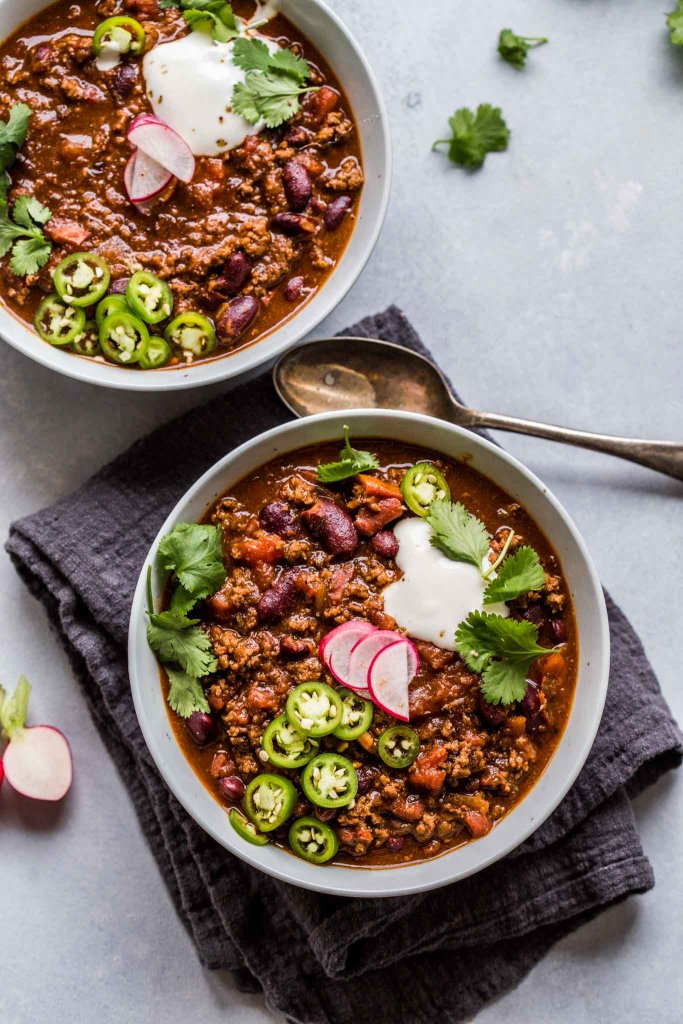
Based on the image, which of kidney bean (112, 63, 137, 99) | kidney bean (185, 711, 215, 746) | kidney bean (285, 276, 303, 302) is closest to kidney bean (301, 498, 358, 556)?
kidney bean (185, 711, 215, 746)

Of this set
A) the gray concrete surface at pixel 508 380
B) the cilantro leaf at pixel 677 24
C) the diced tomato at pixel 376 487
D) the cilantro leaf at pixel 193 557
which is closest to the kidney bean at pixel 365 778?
the cilantro leaf at pixel 193 557

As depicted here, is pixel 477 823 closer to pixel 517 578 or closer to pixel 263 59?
pixel 517 578

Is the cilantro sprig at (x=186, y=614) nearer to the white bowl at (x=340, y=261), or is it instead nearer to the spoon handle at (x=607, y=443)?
the white bowl at (x=340, y=261)

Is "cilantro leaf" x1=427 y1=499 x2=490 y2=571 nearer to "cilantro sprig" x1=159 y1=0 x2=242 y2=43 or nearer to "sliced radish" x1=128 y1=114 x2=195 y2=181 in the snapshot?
"sliced radish" x1=128 y1=114 x2=195 y2=181

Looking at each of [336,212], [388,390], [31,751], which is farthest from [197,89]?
[31,751]

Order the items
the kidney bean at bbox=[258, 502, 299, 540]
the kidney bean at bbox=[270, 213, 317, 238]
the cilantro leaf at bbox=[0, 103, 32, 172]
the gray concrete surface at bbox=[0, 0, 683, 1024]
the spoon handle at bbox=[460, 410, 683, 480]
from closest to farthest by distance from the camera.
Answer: the kidney bean at bbox=[258, 502, 299, 540], the cilantro leaf at bbox=[0, 103, 32, 172], the kidney bean at bbox=[270, 213, 317, 238], the spoon handle at bbox=[460, 410, 683, 480], the gray concrete surface at bbox=[0, 0, 683, 1024]

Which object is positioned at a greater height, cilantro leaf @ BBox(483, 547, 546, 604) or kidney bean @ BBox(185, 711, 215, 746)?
cilantro leaf @ BBox(483, 547, 546, 604)

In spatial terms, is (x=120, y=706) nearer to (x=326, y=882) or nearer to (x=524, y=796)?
(x=326, y=882)

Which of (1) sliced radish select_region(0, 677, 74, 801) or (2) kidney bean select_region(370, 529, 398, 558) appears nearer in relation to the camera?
(2) kidney bean select_region(370, 529, 398, 558)
